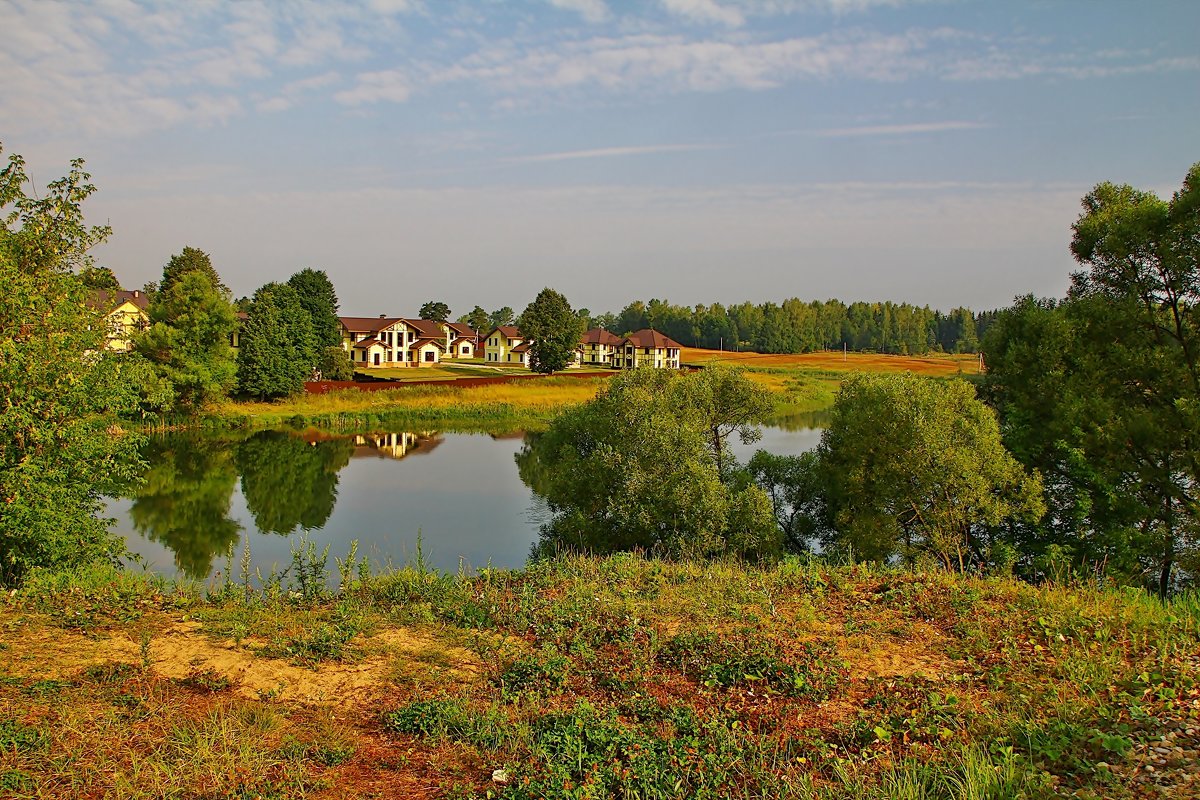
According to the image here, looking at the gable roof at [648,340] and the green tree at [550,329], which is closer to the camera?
the green tree at [550,329]

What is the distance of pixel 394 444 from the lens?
119ft

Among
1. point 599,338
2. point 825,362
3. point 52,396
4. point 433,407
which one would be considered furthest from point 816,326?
point 52,396

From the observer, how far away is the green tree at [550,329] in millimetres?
61688

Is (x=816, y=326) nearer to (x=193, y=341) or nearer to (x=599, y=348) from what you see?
(x=599, y=348)

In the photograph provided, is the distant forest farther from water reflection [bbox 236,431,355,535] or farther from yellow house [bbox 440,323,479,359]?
water reflection [bbox 236,431,355,535]

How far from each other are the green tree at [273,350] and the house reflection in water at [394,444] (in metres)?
9.14

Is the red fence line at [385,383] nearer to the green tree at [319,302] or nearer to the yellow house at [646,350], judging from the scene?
the green tree at [319,302]

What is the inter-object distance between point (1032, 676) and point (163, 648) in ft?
24.6

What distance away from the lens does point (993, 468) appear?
14570 millimetres

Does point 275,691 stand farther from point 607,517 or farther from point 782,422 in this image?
point 782,422

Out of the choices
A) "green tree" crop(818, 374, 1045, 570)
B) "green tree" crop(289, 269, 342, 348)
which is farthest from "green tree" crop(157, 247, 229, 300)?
"green tree" crop(818, 374, 1045, 570)

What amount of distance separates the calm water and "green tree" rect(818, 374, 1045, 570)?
8.26 metres

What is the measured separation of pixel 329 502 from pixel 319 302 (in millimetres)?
34331

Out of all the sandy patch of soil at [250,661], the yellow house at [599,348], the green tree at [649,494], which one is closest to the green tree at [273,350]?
the green tree at [649,494]
